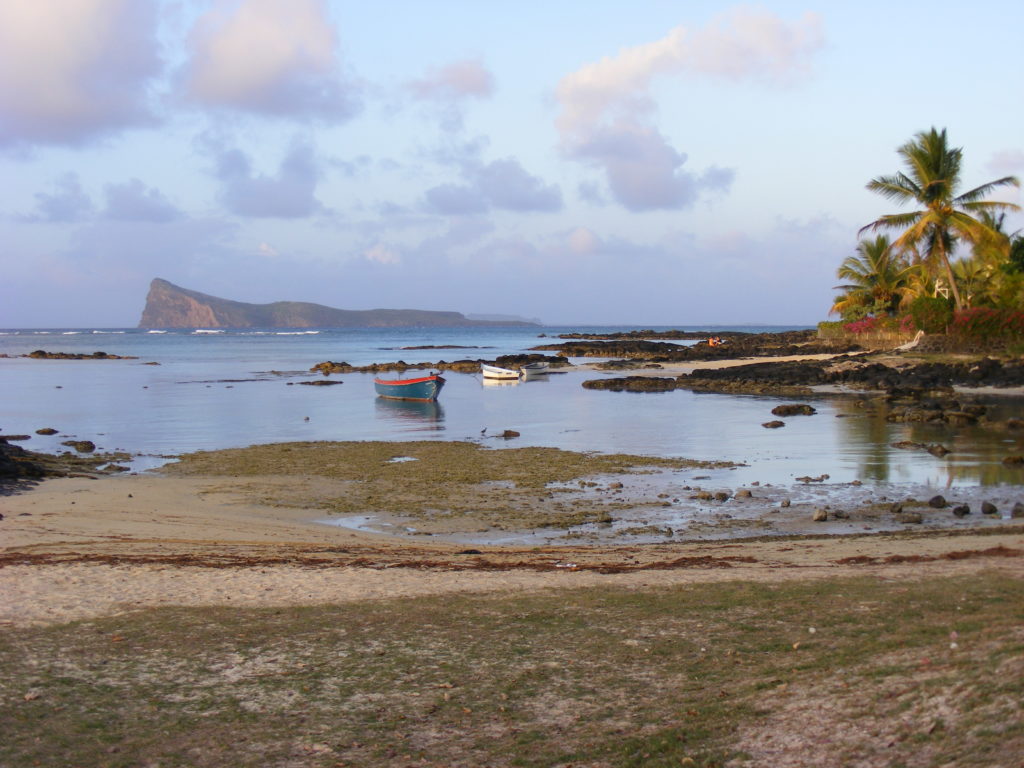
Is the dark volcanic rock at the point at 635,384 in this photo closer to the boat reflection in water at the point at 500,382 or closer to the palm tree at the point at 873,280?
the boat reflection in water at the point at 500,382

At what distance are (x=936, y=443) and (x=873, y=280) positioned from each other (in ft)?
154

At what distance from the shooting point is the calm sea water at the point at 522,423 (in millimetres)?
21062

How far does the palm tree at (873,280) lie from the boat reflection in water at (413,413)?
1457 inches

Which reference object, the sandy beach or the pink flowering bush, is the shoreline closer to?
the sandy beach

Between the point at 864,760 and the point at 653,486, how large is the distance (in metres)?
13.1

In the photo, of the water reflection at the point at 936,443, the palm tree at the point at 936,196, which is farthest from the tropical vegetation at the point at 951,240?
the water reflection at the point at 936,443

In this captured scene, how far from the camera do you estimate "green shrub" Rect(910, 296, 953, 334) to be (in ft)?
159

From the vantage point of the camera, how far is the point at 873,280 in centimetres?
6631

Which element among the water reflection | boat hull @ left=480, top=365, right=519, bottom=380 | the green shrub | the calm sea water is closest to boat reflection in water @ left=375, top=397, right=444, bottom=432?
the calm sea water

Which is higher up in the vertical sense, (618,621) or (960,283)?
(960,283)

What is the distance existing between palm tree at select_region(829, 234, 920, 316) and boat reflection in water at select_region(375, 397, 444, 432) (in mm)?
37005

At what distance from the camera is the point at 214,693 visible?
637cm

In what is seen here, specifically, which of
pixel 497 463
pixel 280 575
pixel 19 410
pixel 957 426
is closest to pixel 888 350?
pixel 957 426

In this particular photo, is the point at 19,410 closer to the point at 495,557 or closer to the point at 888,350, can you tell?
the point at 495,557
